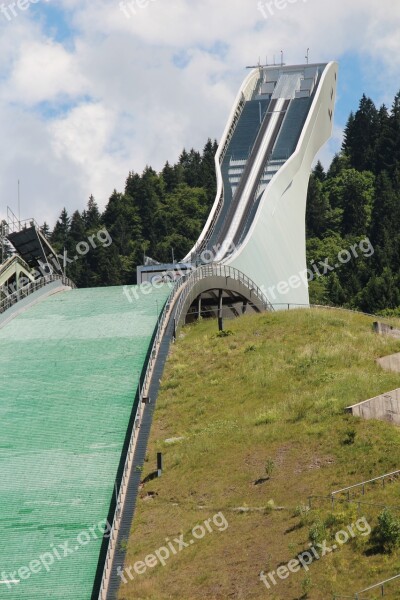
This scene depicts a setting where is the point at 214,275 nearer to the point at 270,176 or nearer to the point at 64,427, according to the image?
the point at 64,427

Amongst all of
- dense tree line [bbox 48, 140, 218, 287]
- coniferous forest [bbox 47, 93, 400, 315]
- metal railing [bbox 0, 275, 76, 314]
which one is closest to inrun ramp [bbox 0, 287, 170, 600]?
metal railing [bbox 0, 275, 76, 314]

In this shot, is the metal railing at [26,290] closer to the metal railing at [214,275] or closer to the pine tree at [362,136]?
the metal railing at [214,275]

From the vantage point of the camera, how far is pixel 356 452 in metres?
25.5

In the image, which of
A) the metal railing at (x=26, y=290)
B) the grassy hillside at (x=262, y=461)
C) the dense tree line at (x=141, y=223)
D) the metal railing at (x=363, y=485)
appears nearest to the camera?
the grassy hillside at (x=262, y=461)

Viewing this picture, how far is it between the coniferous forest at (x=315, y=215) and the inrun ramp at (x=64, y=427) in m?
32.6

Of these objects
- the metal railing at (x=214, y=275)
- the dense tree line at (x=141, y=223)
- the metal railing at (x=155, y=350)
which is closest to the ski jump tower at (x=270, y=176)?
the metal railing at (x=214, y=275)

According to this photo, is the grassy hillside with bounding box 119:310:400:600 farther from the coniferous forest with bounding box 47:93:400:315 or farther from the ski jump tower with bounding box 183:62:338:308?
the coniferous forest with bounding box 47:93:400:315

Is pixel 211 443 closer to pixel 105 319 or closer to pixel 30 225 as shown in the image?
pixel 105 319

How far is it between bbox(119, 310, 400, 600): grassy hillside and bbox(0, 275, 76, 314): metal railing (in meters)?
6.26

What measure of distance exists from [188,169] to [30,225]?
56457 mm

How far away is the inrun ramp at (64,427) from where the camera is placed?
23125 millimetres

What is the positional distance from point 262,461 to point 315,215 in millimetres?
62385

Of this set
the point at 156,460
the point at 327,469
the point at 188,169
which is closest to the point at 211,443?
the point at 156,460

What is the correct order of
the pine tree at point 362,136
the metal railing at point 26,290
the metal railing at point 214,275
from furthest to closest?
the pine tree at point 362,136 < the metal railing at point 26,290 < the metal railing at point 214,275
